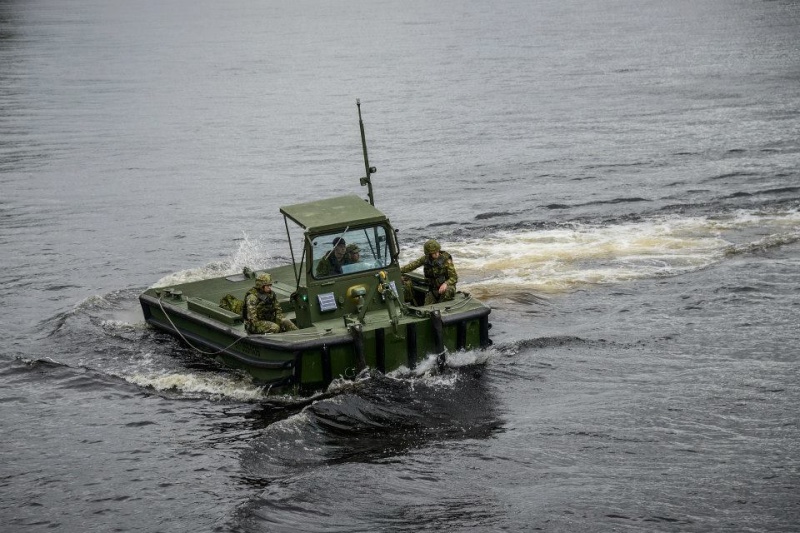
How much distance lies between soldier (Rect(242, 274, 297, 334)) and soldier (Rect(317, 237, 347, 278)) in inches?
32.8

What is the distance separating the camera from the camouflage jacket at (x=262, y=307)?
1702 cm

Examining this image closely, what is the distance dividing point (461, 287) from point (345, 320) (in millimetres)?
5913

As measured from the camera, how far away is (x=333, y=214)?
17500 millimetres

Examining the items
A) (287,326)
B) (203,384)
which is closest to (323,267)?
(287,326)

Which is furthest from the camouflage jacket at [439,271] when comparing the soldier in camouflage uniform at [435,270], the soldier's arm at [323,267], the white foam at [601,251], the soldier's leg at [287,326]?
the white foam at [601,251]

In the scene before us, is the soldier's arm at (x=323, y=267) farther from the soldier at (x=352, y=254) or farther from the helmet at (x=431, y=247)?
the helmet at (x=431, y=247)

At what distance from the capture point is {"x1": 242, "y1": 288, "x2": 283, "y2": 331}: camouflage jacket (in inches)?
670

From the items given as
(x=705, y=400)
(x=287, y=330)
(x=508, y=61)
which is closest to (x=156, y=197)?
(x=287, y=330)

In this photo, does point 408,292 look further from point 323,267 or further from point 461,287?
point 461,287

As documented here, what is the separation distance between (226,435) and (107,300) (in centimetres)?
852

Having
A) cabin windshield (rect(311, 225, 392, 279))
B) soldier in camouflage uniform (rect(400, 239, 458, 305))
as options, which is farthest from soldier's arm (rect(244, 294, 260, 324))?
soldier in camouflage uniform (rect(400, 239, 458, 305))

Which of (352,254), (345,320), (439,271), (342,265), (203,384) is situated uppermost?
(352,254)

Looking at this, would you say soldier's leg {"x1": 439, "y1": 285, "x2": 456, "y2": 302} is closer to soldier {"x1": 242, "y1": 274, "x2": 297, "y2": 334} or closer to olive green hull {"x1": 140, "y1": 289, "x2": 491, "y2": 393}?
olive green hull {"x1": 140, "y1": 289, "x2": 491, "y2": 393}

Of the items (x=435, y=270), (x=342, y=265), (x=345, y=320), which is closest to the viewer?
(x=345, y=320)
